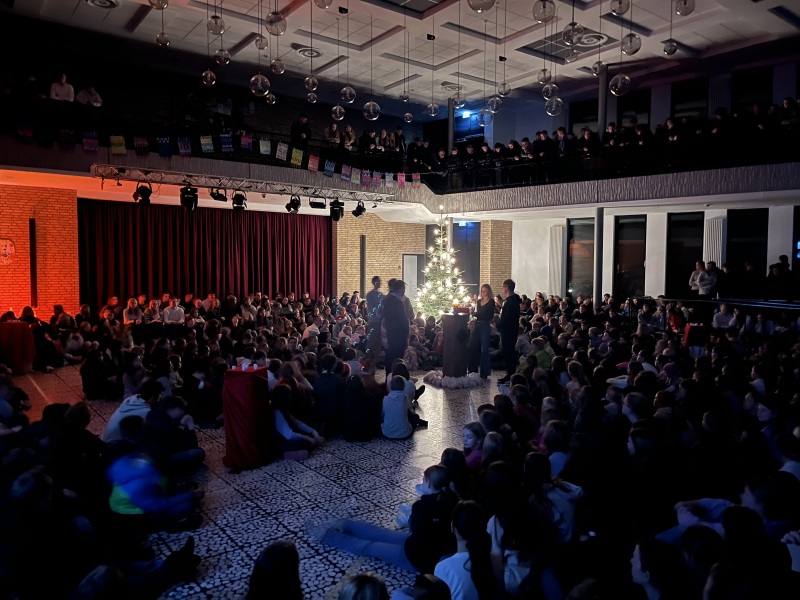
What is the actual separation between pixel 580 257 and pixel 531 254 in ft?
5.28

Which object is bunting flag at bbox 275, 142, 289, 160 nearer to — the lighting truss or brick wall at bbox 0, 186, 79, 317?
the lighting truss

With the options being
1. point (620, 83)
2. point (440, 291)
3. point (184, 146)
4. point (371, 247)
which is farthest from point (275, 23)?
point (371, 247)

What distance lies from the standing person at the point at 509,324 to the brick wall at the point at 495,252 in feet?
32.2

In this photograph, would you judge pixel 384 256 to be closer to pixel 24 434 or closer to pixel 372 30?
pixel 372 30

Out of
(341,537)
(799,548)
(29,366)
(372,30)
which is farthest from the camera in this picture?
(372,30)

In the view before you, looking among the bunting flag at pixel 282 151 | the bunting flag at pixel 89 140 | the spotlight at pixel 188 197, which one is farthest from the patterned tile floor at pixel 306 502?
the bunting flag at pixel 282 151

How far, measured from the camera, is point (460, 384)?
9.19 meters

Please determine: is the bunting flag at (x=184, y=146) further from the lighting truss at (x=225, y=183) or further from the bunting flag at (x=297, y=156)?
the bunting flag at (x=297, y=156)

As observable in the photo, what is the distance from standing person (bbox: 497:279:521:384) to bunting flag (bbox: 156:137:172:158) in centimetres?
680

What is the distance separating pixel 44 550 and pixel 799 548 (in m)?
3.94

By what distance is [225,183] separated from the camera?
12258mm

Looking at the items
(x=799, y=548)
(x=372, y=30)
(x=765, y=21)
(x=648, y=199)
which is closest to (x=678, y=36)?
(x=765, y=21)

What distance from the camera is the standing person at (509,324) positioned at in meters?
9.06

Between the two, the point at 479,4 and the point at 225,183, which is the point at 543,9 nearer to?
the point at 479,4
